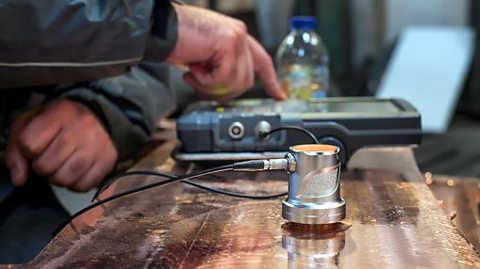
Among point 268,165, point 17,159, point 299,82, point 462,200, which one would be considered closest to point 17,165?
point 17,159

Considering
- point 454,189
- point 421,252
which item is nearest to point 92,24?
point 421,252

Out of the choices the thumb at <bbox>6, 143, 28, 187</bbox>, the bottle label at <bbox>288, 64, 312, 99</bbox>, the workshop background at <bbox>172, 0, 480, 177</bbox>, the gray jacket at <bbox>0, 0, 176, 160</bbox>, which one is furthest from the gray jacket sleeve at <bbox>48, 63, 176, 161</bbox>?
the workshop background at <bbox>172, 0, 480, 177</bbox>

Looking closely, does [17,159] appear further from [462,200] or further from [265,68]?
[462,200]

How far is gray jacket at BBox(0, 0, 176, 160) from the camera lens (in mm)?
830

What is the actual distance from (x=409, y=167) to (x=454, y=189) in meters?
0.33

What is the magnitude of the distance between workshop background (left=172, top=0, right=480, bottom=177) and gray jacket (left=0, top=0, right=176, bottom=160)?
1.58 metres

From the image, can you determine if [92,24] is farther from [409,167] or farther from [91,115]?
[409,167]

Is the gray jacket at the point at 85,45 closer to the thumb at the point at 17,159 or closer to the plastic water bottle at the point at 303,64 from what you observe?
the thumb at the point at 17,159

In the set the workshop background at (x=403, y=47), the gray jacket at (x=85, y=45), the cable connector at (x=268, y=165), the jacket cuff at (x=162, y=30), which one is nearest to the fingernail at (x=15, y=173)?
the gray jacket at (x=85, y=45)

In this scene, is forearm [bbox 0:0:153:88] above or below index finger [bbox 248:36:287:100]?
above

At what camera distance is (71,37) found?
858 millimetres

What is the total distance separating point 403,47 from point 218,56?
1.93 meters

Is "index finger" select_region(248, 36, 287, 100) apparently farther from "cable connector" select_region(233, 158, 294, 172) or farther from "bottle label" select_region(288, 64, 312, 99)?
"cable connector" select_region(233, 158, 294, 172)

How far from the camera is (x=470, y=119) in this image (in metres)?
2.97
